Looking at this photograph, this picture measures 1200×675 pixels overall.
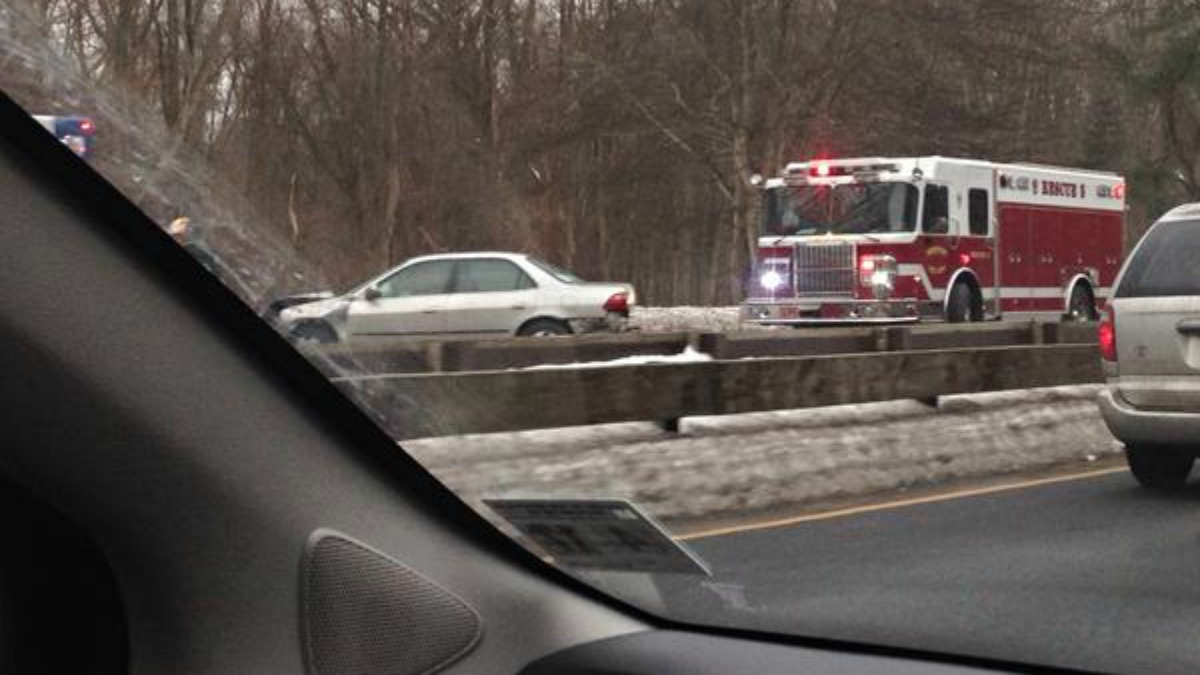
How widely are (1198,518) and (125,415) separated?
1483mm

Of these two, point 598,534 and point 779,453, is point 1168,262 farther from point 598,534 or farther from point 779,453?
point 779,453

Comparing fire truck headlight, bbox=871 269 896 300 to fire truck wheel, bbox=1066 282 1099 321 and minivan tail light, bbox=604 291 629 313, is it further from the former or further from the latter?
minivan tail light, bbox=604 291 629 313

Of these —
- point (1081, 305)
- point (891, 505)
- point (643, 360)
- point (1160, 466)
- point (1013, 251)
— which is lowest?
point (891, 505)

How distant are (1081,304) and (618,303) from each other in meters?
0.83

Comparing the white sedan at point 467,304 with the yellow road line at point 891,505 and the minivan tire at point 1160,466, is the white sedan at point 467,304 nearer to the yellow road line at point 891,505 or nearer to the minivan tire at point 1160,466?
the yellow road line at point 891,505

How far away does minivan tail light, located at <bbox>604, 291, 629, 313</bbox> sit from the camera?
2551 millimetres

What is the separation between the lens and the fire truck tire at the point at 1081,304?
8.16 ft

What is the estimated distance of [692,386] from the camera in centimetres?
313

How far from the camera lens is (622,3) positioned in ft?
7.98

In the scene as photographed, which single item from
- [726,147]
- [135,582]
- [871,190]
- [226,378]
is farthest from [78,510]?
[871,190]

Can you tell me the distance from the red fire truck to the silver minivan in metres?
0.08

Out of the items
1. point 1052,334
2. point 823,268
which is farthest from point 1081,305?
point 823,268

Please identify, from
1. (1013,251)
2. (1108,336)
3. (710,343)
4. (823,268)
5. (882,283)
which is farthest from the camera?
(882,283)

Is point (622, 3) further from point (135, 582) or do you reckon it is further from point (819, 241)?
point (819, 241)
